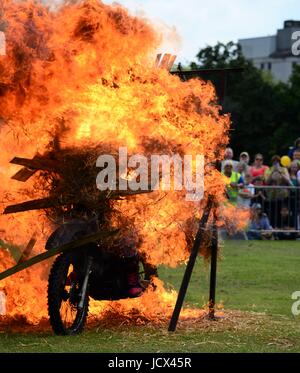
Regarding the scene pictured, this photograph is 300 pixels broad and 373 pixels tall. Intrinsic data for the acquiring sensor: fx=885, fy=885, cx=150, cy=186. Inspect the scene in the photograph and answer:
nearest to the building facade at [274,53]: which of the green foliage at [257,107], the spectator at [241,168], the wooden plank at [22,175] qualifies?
the green foliage at [257,107]

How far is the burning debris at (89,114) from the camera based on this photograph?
763 cm

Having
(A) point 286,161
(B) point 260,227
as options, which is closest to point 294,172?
(A) point 286,161

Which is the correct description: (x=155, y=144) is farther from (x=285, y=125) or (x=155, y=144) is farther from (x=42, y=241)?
(x=285, y=125)

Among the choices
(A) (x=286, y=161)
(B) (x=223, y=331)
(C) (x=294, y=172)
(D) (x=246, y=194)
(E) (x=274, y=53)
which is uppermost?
(E) (x=274, y=53)

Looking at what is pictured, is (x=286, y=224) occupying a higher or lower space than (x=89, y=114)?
lower

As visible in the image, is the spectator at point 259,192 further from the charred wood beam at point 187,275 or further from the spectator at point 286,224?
the charred wood beam at point 187,275

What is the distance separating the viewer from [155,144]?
25.5 feet

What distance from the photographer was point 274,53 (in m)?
105

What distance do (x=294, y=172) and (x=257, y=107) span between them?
4503cm

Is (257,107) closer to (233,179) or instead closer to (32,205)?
(233,179)

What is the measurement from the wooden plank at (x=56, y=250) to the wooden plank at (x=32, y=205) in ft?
1.48

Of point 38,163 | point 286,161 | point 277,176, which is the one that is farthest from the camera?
point 286,161

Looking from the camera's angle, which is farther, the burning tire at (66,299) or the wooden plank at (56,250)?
the wooden plank at (56,250)

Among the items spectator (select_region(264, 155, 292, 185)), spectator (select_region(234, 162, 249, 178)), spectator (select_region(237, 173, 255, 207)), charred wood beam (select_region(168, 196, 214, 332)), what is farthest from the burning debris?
spectator (select_region(264, 155, 292, 185))
